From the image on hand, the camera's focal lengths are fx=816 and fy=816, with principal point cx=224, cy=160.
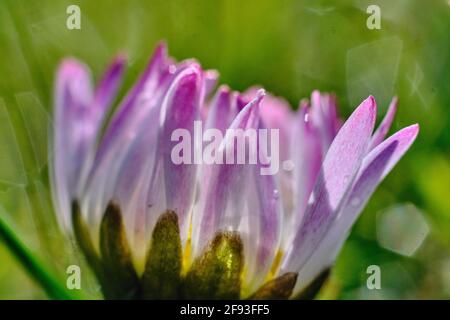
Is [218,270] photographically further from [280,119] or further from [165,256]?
[280,119]

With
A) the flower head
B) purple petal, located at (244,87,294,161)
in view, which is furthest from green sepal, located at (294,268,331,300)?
purple petal, located at (244,87,294,161)

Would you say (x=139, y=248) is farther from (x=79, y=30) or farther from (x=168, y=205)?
(x=79, y=30)

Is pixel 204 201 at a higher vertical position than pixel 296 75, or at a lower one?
lower

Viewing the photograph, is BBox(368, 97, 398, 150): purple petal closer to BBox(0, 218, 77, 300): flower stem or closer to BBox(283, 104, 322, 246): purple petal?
BBox(283, 104, 322, 246): purple petal

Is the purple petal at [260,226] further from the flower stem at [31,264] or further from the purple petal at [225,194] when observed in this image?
the flower stem at [31,264]

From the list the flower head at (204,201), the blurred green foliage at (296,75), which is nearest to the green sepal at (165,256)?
the flower head at (204,201)

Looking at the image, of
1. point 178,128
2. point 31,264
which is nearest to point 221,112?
point 178,128
